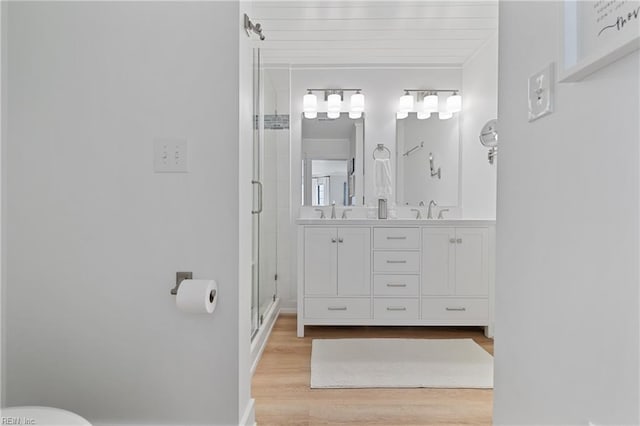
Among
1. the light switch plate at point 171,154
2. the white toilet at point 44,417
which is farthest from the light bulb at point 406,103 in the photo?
the white toilet at point 44,417

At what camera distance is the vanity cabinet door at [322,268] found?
266 cm

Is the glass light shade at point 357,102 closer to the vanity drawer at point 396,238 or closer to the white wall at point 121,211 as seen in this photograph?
the vanity drawer at point 396,238

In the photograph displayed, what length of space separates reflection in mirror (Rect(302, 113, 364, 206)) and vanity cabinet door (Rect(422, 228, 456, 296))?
89 centimetres

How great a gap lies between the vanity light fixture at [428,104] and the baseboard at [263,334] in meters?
2.02

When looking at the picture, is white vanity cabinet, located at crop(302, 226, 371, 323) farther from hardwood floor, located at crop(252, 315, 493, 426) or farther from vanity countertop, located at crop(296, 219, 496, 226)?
hardwood floor, located at crop(252, 315, 493, 426)

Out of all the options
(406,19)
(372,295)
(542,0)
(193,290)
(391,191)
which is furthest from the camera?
(391,191)

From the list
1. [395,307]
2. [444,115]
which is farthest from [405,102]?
[395,307]

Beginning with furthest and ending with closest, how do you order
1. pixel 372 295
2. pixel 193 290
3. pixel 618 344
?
pixel 372 295, pixel 193 290, pixel 618 344

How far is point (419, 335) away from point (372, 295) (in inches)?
18.0

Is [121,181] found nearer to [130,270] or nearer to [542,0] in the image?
[130,270]

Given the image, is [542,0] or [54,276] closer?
[542,0]

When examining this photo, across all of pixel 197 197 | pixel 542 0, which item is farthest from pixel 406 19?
pixel 197 197

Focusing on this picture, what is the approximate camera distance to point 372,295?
8.71 feet

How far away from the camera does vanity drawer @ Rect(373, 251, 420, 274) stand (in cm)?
265
